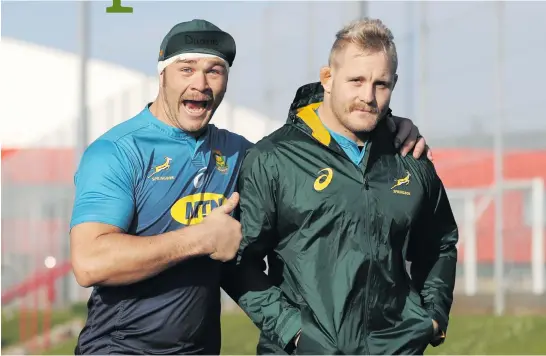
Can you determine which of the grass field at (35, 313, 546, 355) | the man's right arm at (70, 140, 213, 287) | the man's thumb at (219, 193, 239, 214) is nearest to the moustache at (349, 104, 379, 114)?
the man's thumb at (219, 193, 239, 214)

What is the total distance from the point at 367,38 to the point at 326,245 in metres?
0.81

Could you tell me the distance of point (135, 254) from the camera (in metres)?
4.07

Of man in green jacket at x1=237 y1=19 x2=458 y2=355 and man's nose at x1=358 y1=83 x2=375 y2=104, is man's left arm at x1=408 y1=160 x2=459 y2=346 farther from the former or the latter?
man's nose at x1=358 y1=83 x2=375 y2=104

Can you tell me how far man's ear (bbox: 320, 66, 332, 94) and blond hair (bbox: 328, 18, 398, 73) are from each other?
3cm

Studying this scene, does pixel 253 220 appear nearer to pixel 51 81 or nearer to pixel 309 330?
pixel 309 330

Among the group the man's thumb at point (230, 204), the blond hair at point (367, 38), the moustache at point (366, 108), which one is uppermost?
the blond hair at point (367, 38)

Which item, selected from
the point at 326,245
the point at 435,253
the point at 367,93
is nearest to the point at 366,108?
the point at 367,93

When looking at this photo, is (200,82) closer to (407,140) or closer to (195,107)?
(195,107)

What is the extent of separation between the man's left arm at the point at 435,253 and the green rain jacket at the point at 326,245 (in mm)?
112

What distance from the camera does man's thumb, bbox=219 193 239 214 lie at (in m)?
4.13

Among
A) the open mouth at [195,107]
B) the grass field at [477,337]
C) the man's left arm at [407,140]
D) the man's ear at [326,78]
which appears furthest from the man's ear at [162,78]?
the grass field at [477,337]

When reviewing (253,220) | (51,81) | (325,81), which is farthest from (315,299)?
(51,81)

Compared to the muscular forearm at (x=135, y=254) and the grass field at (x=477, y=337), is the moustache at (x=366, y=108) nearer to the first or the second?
the muscular forearm at (x=135, y=254)

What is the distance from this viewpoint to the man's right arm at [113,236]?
4.07 meters
